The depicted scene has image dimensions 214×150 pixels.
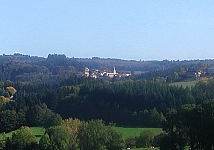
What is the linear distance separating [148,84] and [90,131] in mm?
49365

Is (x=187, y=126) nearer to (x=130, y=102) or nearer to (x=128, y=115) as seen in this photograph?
(x=128, y=115)

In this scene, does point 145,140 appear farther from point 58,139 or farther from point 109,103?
point 109,103

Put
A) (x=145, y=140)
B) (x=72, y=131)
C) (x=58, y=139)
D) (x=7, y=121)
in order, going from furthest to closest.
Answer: (x=7, y=121) < (x=145, y=140) < (x=72, y=131) < (x=58, y=139)

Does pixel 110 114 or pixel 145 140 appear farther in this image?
pixel 110 114

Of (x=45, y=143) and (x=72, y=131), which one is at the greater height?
(x=72, y=131)

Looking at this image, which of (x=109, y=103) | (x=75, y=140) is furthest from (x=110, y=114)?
(x=75, y=140)

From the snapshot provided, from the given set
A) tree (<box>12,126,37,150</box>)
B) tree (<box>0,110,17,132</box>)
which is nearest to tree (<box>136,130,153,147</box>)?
tree (<box>12,126,37,150</box>)

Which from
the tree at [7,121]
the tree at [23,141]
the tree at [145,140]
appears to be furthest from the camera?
the tree at [7,121]

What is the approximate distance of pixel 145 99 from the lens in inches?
3223

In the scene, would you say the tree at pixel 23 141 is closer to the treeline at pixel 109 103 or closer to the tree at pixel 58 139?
the tree at pixel 58 139

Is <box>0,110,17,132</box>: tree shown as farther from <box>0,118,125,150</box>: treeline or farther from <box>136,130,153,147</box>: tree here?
<box>136,130,153,147</box>: tree

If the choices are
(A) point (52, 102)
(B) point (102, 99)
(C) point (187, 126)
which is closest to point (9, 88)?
(A) point (52, 102)

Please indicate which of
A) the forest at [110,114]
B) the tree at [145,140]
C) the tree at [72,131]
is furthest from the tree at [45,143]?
the tree at [145,140]

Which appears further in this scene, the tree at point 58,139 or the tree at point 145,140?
the tree at point 145,140
